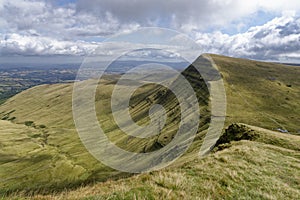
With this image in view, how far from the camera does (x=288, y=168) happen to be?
24031 mm

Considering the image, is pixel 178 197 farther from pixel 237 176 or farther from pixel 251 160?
pixel 251 160

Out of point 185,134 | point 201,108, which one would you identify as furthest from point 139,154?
point 201,108

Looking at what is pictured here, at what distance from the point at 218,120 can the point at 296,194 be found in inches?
5440

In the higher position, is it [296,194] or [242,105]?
[296,194]

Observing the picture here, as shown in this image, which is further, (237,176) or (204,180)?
(237,176)

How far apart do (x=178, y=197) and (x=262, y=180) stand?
371 inches

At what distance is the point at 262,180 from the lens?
724 inches

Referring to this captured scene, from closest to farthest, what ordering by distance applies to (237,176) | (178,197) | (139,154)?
(178,197) → (237,176) → (139,154)

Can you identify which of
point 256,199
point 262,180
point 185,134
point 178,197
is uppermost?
point 178,197

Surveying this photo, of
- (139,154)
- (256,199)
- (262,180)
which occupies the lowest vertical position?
(139,154)

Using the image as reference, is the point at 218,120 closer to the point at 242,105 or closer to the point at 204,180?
the point at 242,105

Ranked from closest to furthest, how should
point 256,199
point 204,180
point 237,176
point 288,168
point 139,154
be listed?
point 256,199, point 204,180, point 237,176, point 288,168, point 139,154

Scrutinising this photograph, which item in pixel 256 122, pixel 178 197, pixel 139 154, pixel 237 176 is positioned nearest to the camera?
pixel 178 197

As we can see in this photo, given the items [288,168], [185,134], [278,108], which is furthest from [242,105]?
[288,168]
